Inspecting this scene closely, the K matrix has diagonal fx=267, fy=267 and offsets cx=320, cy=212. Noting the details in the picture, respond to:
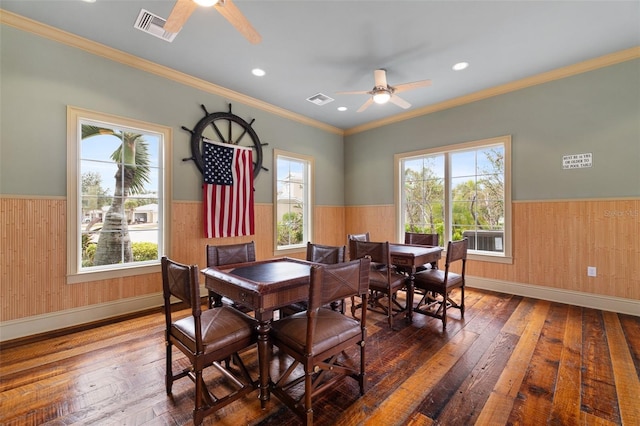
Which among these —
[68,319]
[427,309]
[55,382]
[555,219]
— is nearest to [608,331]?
[555,219]

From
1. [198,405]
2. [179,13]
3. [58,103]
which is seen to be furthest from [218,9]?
[198,405]

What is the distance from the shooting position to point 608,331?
2.74 metres

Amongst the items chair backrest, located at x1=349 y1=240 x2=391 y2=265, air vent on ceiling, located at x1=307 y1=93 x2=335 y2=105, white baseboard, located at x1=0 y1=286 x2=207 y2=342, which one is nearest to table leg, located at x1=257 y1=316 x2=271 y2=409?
chair backrest, located at x1=349 y1=240 x2=391 y2=265

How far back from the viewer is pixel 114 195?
3.25 m

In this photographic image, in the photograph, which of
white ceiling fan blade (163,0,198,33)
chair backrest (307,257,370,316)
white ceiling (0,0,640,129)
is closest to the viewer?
A: chair backrest (307,257,370,316)

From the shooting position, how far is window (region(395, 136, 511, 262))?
4125 millimetres

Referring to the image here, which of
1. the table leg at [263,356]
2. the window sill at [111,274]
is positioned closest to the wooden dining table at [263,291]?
the table leg at [263,356]

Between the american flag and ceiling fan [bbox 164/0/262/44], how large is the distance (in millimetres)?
1897

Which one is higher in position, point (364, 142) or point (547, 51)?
point (547, 51)

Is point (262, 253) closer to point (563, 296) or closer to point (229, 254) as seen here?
point (229, 254)

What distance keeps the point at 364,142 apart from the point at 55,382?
5.52 m

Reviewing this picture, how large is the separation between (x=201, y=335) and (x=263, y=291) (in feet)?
1.38

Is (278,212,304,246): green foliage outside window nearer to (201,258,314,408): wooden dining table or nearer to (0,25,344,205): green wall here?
(0,25,344,205): green wall

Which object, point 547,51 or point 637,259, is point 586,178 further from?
point 547,51
